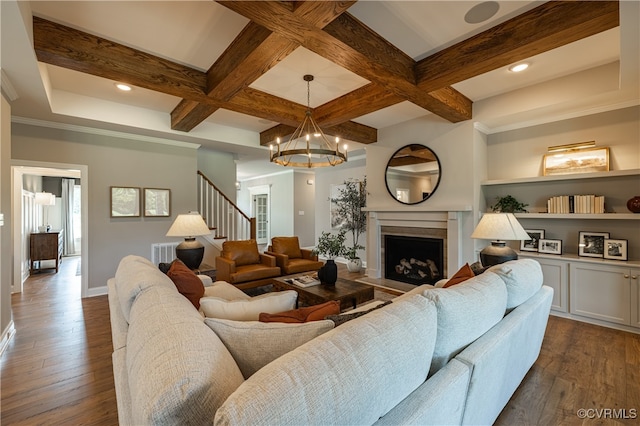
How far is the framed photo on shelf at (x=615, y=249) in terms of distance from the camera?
3.07 m

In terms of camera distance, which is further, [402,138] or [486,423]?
[402,138]

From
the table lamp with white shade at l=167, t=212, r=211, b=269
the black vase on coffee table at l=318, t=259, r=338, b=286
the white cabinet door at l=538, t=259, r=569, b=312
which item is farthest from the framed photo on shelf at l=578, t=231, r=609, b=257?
the table lamp with white shade at l=167, t=212, r=211, b=269

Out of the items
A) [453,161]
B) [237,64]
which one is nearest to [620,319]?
→ [453,161]

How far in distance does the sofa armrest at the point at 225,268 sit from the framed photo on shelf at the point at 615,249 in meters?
4.60

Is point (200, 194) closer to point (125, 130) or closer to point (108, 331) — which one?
point (125, 130)

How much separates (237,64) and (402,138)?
3.07 metres

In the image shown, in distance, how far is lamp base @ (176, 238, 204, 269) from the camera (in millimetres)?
3582

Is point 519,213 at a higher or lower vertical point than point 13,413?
higher

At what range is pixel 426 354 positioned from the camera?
41.3 inches

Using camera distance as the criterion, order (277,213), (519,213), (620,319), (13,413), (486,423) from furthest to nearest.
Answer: (277,213) < (519,213) < (620,319) < (13,413) < (486,423)

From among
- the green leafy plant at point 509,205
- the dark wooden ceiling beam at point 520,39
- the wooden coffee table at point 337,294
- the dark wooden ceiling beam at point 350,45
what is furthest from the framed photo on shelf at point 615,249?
the wooden coffee table at point 337,294

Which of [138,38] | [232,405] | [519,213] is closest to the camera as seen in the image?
[232,405]

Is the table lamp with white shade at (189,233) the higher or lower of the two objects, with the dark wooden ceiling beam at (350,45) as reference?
lower

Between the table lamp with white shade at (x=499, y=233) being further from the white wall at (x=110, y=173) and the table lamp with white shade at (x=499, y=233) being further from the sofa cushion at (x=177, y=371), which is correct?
the white wall at (x=110, y=173)
